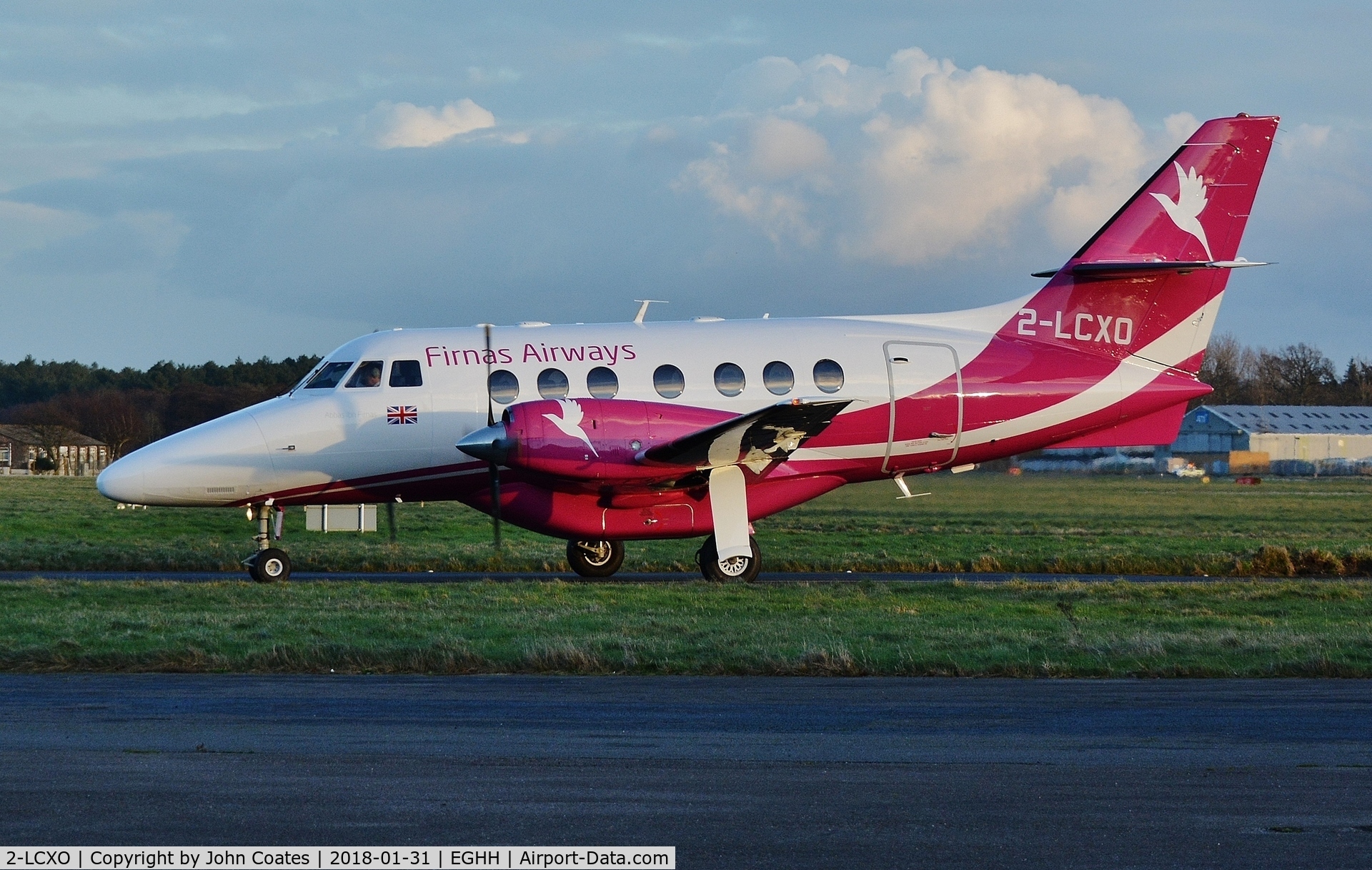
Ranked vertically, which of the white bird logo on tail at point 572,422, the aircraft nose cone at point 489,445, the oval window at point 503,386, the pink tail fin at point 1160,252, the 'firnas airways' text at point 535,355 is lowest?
the aircraft nose cone at point 489,445

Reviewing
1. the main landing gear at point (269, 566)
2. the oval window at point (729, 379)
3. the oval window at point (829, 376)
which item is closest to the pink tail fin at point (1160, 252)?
the oval window at point (829, 376)

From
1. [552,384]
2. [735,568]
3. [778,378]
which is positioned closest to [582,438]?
[552,384]

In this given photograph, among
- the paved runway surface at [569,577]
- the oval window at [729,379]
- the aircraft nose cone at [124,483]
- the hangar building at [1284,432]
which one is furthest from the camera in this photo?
the hangar building at [1284,432]

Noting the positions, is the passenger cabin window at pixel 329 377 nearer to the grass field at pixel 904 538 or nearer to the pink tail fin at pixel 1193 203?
the grass field at pixel 904 538

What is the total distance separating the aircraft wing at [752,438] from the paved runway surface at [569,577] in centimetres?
229

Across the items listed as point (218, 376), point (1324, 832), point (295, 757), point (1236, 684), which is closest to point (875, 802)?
point (1324, 832)

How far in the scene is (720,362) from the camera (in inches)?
826

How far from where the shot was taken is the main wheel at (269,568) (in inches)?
808

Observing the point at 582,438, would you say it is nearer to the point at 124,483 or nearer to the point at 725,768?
the point at 124,483

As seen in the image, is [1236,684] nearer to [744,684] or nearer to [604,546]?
[744,684]

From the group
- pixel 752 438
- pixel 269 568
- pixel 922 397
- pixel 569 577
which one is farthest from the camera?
pixel 569 577

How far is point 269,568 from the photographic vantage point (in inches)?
809
